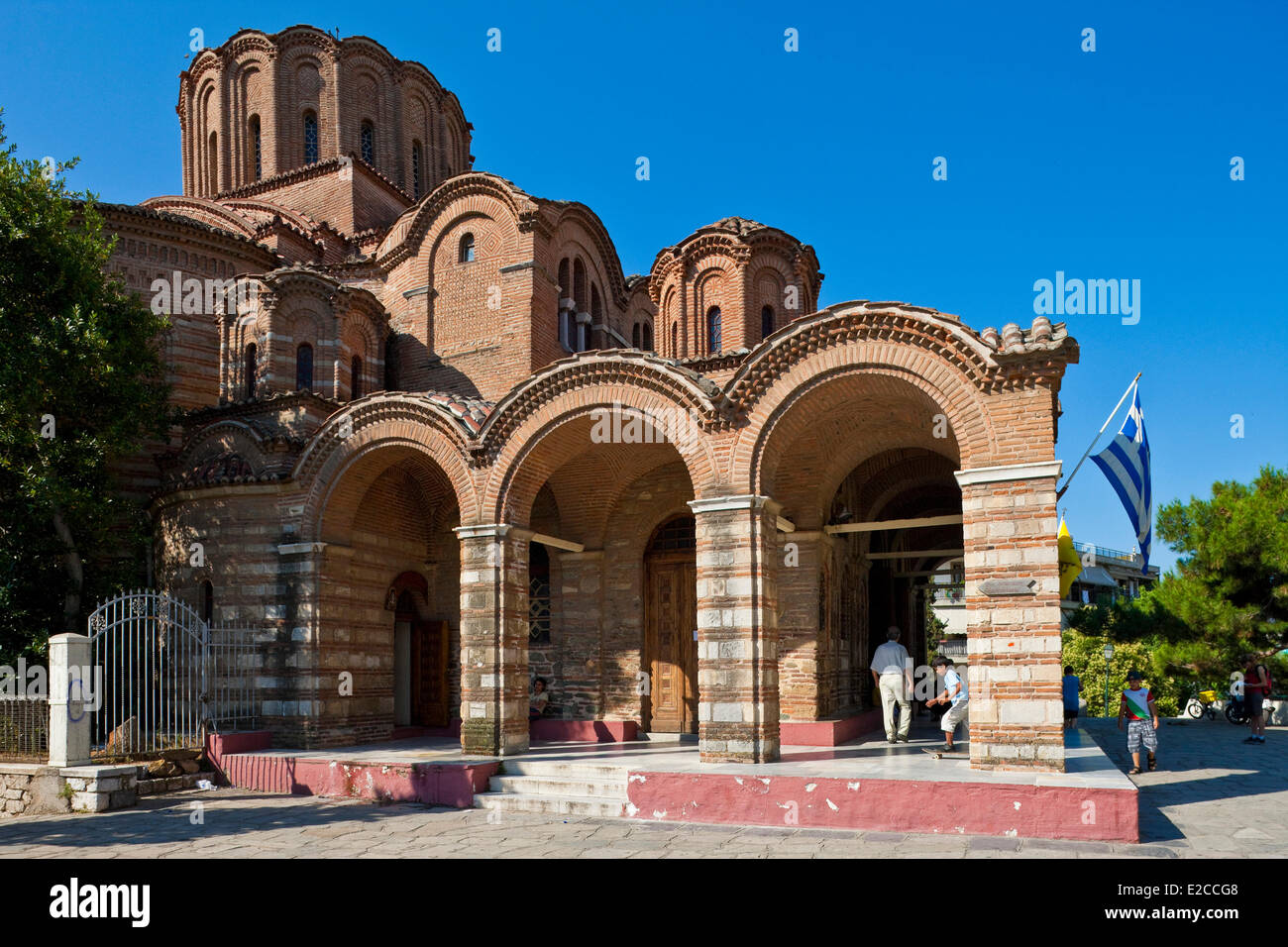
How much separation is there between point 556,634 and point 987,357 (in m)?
8.24

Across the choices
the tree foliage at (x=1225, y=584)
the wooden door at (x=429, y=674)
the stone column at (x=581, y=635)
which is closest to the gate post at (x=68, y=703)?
the wooden door at (x=429, y=674)

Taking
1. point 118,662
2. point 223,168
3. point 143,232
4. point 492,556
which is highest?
point 223,168

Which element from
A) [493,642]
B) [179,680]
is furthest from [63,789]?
[493,642]

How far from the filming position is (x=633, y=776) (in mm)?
10625

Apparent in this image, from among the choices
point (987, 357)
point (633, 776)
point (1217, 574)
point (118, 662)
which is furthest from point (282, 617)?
point (1217, 574)

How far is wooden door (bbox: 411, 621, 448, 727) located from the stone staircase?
445cm

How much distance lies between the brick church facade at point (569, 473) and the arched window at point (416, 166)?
248cm

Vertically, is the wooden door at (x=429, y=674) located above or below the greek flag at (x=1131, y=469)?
below

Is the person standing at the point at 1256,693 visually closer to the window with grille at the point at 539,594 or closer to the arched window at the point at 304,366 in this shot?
the window with grille at the point at 539,594

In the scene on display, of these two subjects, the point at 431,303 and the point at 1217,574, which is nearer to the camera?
the point at 431,303

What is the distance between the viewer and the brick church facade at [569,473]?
418 inches

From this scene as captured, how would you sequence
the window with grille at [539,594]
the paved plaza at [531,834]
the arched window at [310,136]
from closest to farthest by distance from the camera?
the paved plaza at [531,834] → the window with grille at [539,594] → the arched window at [310,136]

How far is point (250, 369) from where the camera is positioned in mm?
17188

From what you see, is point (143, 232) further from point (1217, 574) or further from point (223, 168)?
point (1217, 574)
